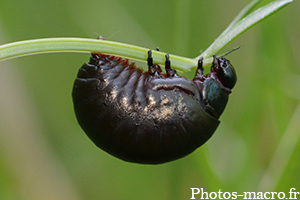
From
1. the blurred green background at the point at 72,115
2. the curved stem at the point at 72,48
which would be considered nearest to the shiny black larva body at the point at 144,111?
the curved stem at the point at 72,48

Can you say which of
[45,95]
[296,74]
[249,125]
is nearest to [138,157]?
[249,125]

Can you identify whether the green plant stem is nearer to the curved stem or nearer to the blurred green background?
the curved stem

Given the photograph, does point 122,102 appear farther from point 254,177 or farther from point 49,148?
point 49,148

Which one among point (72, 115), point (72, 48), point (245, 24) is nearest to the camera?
point (72, 48)

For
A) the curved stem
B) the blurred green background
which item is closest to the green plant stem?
the curved stem

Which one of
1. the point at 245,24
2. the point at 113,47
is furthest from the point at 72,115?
the point at 245,24

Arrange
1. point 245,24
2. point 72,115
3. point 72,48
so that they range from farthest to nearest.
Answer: point 72,115 < point 245,24 < point 72,48

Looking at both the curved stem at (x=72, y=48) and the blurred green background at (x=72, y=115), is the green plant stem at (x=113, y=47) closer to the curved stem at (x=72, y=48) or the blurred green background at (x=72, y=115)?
the curved stem at (x=72, y=48)

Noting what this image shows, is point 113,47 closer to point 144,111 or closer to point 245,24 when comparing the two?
point 144,111
